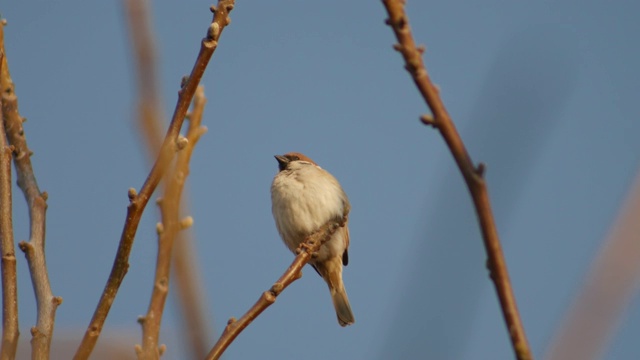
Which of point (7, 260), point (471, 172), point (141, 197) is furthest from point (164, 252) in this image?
point (471, 172)

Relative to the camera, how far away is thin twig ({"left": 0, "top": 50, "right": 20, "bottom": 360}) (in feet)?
6.87

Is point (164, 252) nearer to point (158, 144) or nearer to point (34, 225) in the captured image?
point (158, 144)

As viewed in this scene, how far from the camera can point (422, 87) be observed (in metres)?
1.25

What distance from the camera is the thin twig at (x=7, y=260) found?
6.87 ft

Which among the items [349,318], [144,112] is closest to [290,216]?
[349,318]

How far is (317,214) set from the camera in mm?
7105

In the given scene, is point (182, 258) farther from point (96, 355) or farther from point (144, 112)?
point (96, 355)

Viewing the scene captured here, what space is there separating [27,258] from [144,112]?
1.35 metres

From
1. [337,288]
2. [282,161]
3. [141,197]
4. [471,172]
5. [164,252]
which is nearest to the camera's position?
[471,172]

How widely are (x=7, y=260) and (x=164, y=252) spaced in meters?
0.73

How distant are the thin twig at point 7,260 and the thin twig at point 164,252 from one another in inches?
13.1

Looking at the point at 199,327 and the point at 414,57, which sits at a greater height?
the point at 414,57

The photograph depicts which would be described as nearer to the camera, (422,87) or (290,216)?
(422,87)

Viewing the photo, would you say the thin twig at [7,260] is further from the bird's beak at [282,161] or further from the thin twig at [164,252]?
the bird's beak at [282,161]
